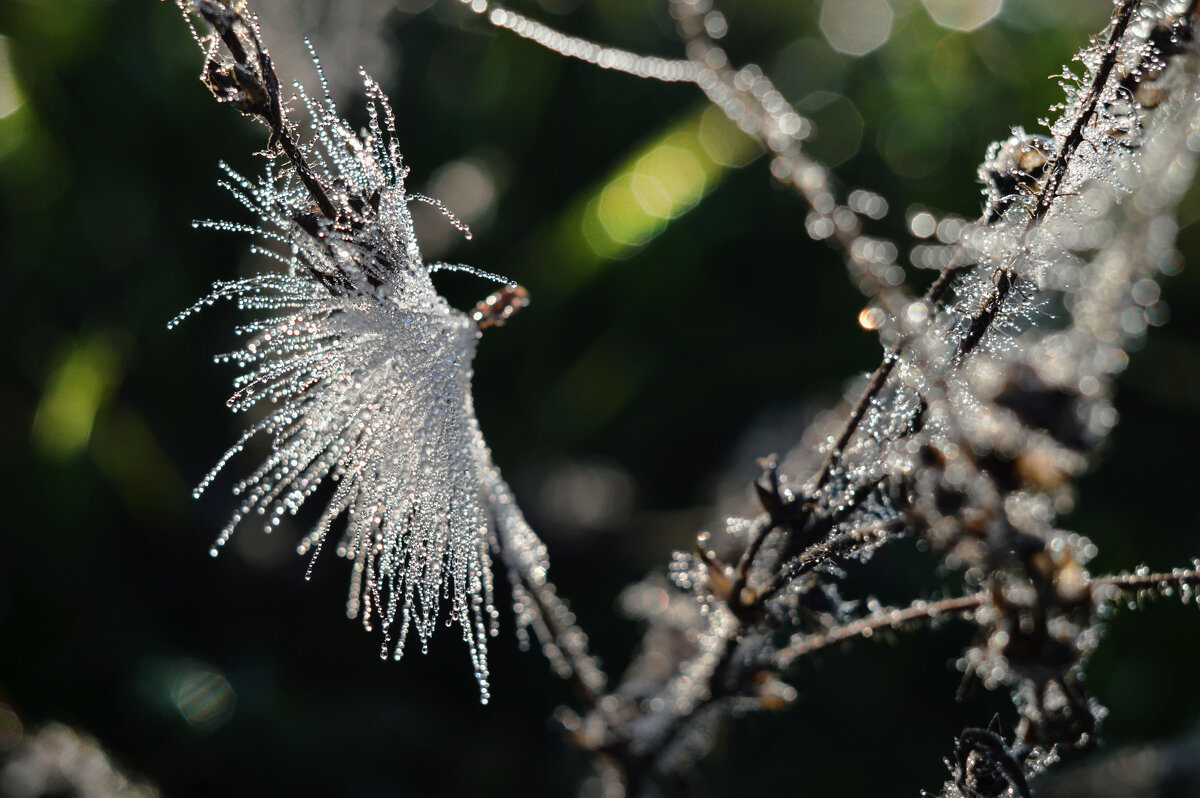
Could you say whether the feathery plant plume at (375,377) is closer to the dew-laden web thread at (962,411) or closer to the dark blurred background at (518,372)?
the dew-laden web thread at (962,411)

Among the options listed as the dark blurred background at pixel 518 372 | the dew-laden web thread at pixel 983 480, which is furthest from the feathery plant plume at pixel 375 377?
the dark blurred background at pixel 518 372

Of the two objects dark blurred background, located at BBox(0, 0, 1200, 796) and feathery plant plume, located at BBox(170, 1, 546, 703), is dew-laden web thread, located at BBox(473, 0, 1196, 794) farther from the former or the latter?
dark blurred background, located at BBox(0, 0, 1200, 796)

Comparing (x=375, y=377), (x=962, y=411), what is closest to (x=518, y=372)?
(x=375, y=377)

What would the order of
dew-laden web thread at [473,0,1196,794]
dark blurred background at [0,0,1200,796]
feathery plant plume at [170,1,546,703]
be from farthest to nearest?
dark blurred background at [0,0,1200,796] → feathery plant plume at [170,1,546,703] → dew-laden web thread at [473,0,1196,794]

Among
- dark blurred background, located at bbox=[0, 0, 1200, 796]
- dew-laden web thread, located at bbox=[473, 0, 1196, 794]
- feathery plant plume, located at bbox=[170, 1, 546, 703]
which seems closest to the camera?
dew-laden web thread, located at bbox=[473, 0, 1196, 794]

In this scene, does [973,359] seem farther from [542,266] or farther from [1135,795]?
[542,266]

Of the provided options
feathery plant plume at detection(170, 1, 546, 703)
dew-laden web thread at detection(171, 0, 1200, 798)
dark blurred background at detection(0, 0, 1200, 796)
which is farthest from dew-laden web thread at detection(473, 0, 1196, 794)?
dark blurred background at detection(0, 0, 1200, 796)
